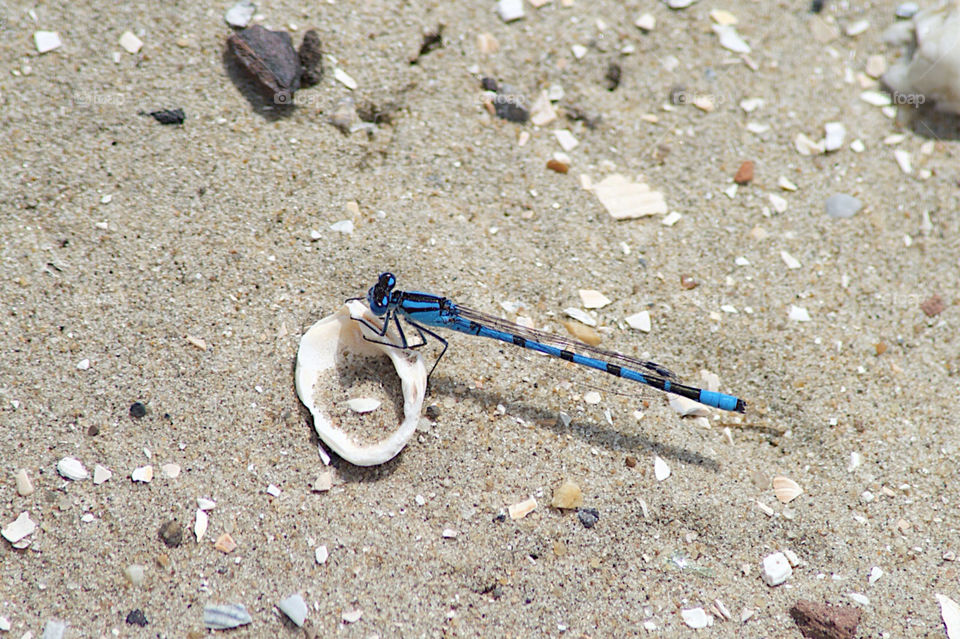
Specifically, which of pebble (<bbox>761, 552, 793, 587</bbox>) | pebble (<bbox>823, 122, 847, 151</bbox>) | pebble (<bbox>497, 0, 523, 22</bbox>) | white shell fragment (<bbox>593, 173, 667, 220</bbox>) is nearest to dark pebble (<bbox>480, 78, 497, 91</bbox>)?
pebble (<bbox>497, 0, 523, 22</bbox>)

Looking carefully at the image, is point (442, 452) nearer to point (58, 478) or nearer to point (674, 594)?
point (674, 594)

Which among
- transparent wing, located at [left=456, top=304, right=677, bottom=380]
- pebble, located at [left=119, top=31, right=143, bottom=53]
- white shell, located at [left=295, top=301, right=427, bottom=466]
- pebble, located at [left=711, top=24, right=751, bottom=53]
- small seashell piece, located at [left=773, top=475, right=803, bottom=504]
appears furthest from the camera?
pebble, located at [left=711, top=24, right=751, bottom=53]

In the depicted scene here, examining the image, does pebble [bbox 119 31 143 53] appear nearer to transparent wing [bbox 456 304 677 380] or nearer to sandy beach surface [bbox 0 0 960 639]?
sandy beach surface [bbox 0 0 960 639]

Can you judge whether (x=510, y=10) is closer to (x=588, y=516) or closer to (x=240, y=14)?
(x=240, y=14)

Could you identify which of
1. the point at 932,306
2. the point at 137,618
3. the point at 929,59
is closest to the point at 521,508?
the point at 137,618

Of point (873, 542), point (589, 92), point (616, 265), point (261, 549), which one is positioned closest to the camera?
point (261, 549)

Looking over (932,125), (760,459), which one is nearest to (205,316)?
(760,459)
